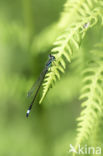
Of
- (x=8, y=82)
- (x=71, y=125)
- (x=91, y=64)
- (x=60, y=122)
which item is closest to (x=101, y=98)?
(x=91, y=64)

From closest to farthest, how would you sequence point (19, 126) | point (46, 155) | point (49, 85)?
point (49, 85) → point (46, 155) → point (19, 126)

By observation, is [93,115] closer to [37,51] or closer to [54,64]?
[54,64]

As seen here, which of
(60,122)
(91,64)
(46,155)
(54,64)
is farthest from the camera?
(60,122)

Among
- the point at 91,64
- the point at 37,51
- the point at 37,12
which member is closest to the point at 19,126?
the point at 37,51

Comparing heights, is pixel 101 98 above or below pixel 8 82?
below

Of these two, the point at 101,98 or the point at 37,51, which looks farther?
the point at 37,51

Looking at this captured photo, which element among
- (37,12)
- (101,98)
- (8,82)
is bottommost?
(101,98)

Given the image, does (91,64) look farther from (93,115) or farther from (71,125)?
(71,125)
